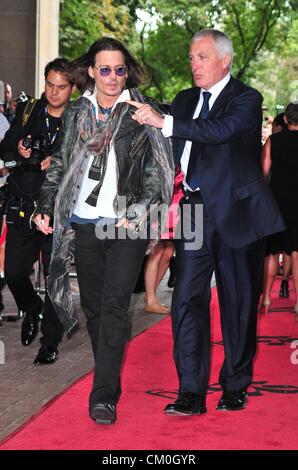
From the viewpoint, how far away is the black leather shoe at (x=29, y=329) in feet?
30.4

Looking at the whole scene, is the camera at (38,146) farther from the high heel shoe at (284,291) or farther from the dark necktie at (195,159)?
the high heel shoe at (284,291)

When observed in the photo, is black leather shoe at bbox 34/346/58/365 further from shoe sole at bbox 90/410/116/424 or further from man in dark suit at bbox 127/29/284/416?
shoe sole at bbox 90/410/116/424

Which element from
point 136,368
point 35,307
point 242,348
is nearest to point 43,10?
point 35,307

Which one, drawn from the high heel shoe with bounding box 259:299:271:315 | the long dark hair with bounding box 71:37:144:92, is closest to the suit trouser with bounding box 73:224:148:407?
the long dark hair with bounding box 71:37:144:92

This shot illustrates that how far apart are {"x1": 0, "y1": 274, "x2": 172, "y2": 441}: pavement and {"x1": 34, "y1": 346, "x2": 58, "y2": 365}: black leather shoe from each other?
53 millimetres

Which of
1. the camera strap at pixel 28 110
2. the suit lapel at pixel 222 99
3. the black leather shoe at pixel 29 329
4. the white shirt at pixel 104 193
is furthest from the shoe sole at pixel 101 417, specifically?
the camera strap at pixel 28 110

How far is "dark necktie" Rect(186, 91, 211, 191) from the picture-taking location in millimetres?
6719

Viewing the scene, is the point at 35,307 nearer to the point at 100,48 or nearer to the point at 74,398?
the point at 74,398

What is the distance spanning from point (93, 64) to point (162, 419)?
2.17 m

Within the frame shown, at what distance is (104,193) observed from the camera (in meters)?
6.44

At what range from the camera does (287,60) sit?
49.2 meters

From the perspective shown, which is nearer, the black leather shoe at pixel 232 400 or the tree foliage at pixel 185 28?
the black leather shoe at pixel 232 400

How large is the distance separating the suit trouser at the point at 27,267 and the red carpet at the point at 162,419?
2.10 ft
